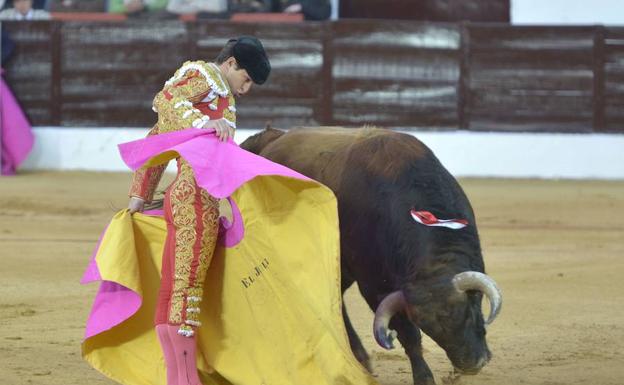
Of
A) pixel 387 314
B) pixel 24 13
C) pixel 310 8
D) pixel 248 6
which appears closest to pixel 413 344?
pixel 387 314

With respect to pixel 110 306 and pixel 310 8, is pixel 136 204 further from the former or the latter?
pixel 310 8

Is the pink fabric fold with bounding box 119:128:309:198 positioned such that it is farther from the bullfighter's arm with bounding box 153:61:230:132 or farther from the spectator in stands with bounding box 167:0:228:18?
the spectator in stands with bounding box 167:0:228:18

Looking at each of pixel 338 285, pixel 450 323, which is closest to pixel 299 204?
pixel 338 285

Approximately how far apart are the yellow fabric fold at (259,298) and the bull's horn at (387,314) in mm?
93

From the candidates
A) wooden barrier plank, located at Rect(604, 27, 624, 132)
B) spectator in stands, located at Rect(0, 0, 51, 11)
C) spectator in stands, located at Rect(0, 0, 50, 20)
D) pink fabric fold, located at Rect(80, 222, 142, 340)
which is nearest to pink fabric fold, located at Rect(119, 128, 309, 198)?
pink fabric fold, located at Rect(80, 222, 142, 340)

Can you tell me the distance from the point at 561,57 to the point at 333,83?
1.84 meters

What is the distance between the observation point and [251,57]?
11.9 feet

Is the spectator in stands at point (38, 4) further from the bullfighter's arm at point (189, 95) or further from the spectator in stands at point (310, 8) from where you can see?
the bullfighter's arm at point (189, 95)

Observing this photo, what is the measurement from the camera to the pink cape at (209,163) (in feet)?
11.6

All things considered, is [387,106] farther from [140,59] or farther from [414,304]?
[414,304]

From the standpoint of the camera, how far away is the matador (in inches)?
142

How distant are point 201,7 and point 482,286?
782cm

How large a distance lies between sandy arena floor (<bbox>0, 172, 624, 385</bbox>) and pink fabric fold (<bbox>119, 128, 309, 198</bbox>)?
0.80m

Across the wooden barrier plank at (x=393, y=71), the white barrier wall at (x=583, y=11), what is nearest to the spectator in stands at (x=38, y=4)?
the wooden barrier plank at (x=393, y=71)
